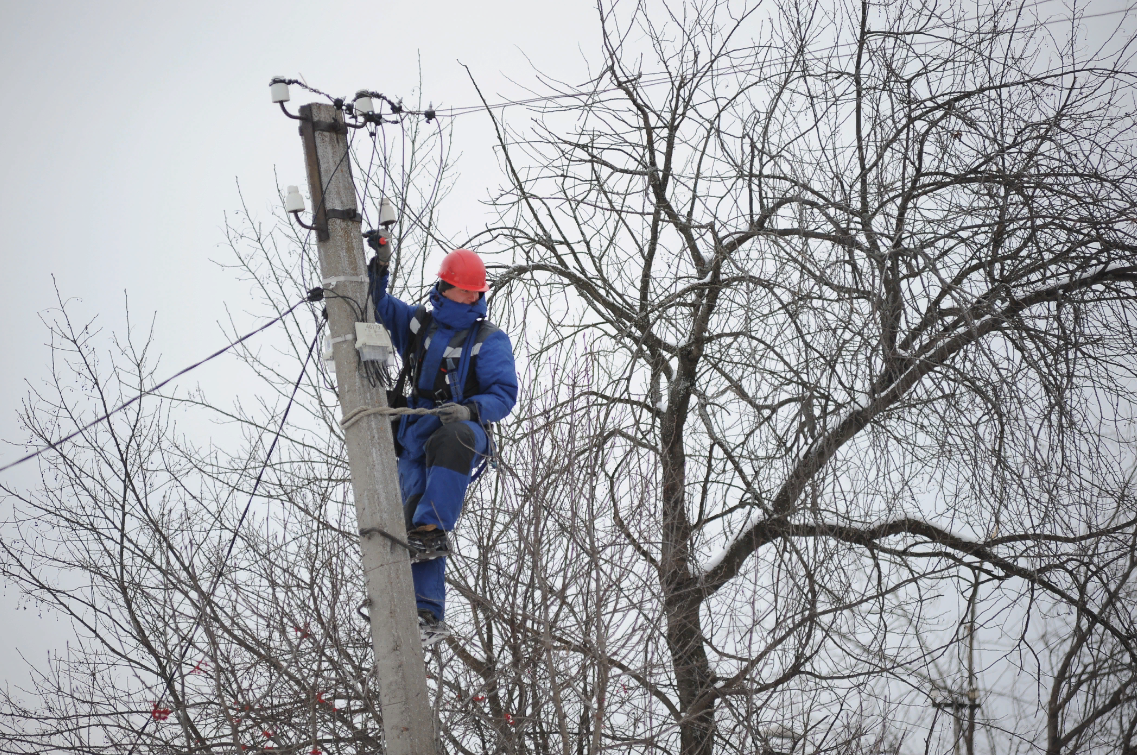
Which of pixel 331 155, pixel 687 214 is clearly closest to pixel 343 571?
pixel 331 155

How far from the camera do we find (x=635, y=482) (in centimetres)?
507

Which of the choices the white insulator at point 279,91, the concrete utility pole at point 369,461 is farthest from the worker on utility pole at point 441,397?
the white insulator at point 279,91

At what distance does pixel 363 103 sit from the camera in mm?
4422

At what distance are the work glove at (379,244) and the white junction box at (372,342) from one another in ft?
1.37

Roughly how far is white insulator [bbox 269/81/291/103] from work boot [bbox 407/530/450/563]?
1.99 m

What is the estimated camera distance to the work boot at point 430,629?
4367mm

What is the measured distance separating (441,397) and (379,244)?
2.67 ft

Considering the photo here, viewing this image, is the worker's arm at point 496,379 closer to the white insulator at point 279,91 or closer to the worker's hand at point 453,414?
the worker's hand at point 453,414

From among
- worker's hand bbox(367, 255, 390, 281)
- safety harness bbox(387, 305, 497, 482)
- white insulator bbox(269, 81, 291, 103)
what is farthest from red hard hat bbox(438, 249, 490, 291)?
white insulator bbox(269, 81, 291, 103)

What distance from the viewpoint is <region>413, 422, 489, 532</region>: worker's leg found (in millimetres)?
4285

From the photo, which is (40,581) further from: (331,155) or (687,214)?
(687,214)

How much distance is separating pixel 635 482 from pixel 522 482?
75cm

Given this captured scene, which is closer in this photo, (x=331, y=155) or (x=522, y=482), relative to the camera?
(x=331, y=155)

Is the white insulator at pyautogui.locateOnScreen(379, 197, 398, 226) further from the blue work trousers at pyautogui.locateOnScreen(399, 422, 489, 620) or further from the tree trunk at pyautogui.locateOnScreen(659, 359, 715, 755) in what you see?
the tree trunk at pyautogui.locateOnScreen(659, 359, 715, 755)
